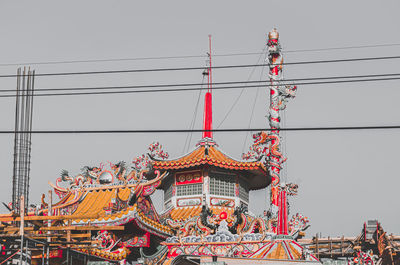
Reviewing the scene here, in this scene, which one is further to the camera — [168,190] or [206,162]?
[168,190]

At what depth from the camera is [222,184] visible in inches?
1558

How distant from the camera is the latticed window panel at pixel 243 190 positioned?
1586 inches

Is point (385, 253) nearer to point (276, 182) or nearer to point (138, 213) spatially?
point (276, 182)

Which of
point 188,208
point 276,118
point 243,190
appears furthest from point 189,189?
point 276,118

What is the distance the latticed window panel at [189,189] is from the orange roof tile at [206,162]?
138 centimetres

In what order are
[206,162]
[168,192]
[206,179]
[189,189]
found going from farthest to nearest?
1. [168,192]
2. [189,189]
3. [206,179]
4. [206,162]

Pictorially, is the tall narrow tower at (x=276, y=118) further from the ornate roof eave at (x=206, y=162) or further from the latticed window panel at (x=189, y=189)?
the latticed window panel at (x=189, y=189)

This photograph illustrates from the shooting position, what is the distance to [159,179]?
35375 mm

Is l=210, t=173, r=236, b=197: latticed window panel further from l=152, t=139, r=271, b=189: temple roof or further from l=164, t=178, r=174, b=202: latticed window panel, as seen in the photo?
l=164, t=178, r=174, b=202: latticed window panel

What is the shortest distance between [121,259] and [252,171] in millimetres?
10314

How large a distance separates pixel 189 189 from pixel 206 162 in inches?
90.8

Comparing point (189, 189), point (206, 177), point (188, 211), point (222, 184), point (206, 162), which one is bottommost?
point (188, 211)

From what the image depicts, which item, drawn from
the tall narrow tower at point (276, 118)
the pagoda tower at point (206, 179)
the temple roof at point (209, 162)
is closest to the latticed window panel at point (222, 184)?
the pagoda tower at point (206, 179)

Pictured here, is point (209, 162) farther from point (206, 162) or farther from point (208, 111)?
point (208, 111)
